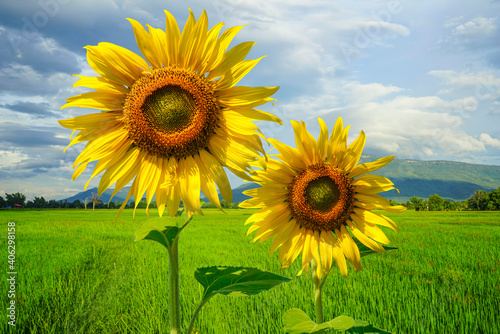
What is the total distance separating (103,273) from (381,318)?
22.1ft

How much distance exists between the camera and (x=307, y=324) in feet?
6.92

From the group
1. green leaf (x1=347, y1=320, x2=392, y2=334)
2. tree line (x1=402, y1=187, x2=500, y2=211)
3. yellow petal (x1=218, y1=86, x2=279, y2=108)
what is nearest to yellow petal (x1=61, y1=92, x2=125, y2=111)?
yellow petal (x1=218, y1=86, x2=279, y2=108)

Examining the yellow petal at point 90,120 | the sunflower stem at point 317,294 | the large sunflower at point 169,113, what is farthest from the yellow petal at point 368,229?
the yellow petal at point 90,120

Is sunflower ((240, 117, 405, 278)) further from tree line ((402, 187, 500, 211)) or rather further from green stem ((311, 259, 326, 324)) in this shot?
tree line ((402, 187, 500, 211))

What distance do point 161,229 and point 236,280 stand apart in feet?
2.08

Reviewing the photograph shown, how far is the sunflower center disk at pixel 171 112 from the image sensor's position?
1.93 m

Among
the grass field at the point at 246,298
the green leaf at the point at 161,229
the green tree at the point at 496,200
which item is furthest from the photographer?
the green tree at the point at 496,200

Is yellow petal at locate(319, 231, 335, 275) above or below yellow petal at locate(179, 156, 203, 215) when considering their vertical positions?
below

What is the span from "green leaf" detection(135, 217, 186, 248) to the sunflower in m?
0.89

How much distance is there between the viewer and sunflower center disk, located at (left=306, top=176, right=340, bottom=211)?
2652mm

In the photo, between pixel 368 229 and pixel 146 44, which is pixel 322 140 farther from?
pixel 146 44

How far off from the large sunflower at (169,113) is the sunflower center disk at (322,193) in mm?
1037

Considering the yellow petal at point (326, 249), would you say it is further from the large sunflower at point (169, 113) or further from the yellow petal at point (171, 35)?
the yellow petal at point (171, 35)

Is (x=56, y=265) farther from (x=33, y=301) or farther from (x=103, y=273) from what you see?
(x=33, y=301)
